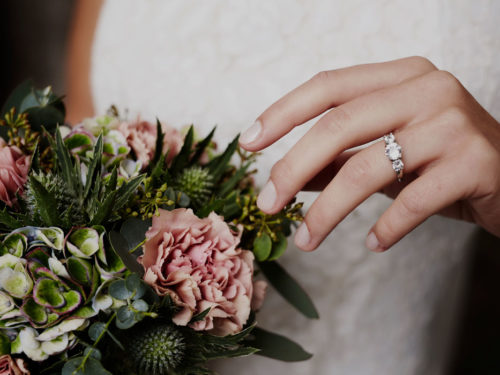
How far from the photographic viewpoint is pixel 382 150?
416 mm

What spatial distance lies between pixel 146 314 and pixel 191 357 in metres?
0.07

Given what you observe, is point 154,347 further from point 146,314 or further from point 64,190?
point 64,190

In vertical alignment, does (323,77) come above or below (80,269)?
above

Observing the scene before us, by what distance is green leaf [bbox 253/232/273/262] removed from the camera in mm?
455

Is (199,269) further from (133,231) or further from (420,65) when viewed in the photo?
(420,65)

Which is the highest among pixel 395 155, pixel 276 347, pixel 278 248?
pixel 395 155

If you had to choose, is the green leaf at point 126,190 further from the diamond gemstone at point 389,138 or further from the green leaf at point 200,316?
the diamond gemstone at point 389,138

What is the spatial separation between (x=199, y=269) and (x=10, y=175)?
0.57 ft

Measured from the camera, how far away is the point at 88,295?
36 centimetres

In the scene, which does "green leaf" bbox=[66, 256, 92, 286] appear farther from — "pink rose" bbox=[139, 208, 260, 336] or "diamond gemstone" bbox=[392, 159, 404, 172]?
"diamond gemstone" bbox=[392, 159, 404, 172]

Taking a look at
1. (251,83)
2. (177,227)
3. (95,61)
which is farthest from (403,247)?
(95,61)

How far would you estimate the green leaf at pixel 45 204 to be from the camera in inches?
13.1

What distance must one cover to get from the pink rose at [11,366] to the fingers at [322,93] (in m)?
0.25

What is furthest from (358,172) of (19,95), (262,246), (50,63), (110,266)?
(50,63)
